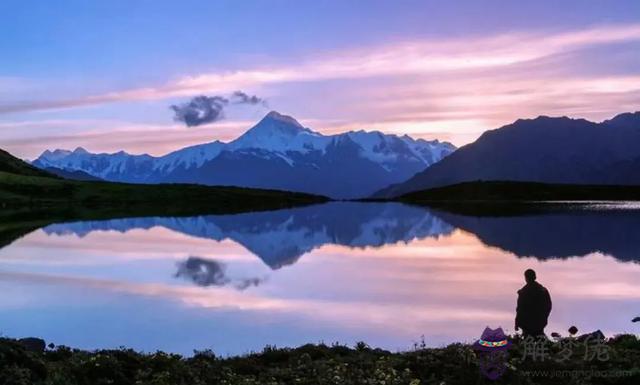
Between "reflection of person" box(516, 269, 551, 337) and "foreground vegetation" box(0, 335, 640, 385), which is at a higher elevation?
"reflection of person" box(516, 269, 551, 337)

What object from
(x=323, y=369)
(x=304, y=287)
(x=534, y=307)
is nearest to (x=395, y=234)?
(x=304, y=287)

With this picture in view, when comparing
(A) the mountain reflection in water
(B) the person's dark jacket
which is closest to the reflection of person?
(B) the person's dark jacket

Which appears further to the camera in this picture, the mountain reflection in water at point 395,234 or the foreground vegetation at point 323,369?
the mountain reflection in water at point 395,234

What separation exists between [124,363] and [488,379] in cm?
1085

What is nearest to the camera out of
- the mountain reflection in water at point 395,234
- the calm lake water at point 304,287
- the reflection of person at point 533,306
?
the reflection of person at point 533,306

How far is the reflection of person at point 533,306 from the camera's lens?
22.3 m

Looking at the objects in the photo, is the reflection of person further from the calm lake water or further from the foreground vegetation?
the calm lake water

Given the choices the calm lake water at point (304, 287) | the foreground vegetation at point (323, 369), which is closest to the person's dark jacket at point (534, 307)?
the foreground vegetation at point (323, 369)

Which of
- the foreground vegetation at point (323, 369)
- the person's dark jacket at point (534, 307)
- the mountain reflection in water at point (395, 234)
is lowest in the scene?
the foreground vegetation at point (323, 369)

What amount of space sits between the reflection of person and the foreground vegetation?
90 cm

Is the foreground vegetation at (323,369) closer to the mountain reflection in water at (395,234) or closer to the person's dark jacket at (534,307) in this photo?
the person's dark jacket at (534,307)

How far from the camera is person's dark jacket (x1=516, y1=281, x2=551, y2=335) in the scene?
73.4 feet

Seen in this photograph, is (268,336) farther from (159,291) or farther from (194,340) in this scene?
(159,291)

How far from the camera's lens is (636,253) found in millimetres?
56969
